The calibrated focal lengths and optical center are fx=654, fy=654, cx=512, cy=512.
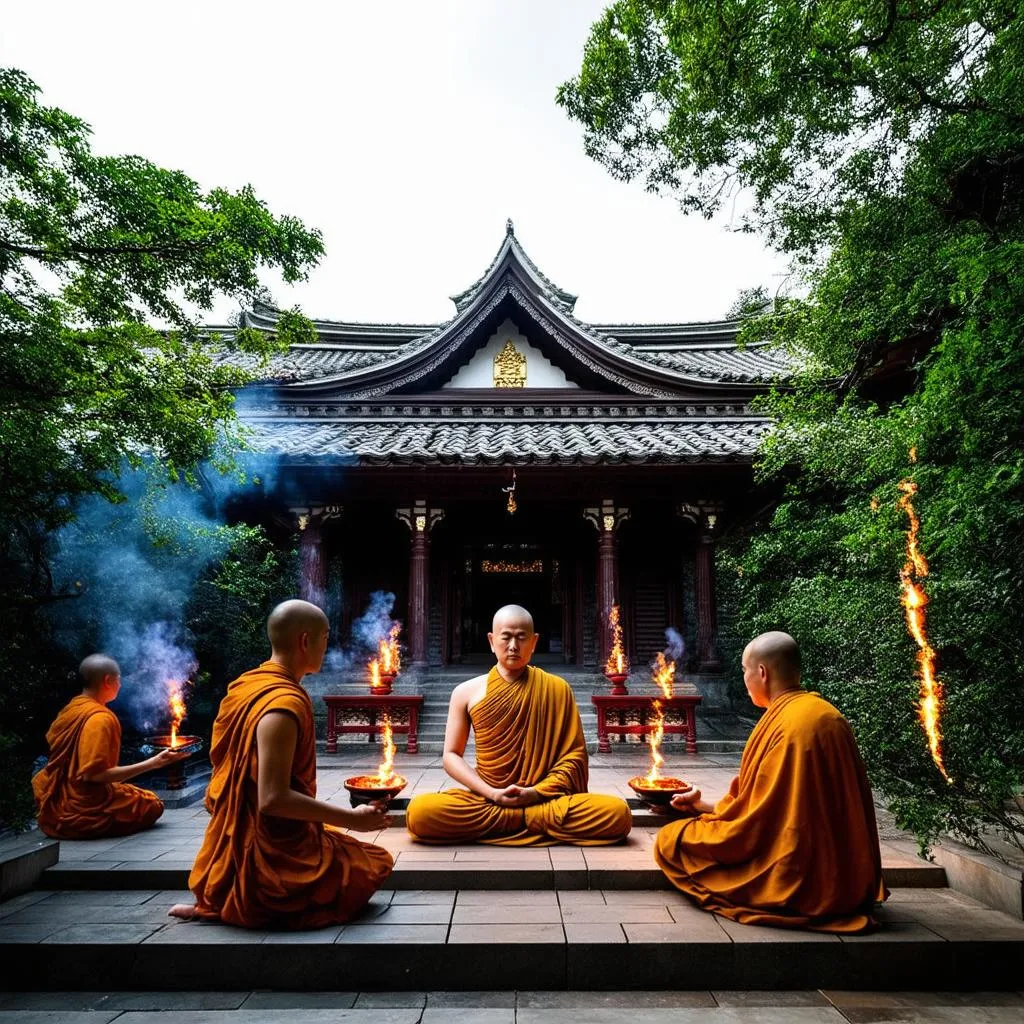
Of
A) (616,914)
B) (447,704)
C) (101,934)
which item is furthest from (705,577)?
(101,934)

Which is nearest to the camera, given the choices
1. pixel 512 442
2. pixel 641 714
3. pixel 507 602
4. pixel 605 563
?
pixel 641 714

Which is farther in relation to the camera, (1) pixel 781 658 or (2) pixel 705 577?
(2) pixel 705 577

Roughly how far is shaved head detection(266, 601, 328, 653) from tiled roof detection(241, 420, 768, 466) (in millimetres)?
6458

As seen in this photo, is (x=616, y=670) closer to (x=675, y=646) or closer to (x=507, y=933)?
(x=675, y=646)

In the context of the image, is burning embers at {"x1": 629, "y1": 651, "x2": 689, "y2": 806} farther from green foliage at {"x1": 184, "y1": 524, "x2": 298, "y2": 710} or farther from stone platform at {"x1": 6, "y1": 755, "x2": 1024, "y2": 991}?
green foliage at {"x1": 184, "y1": 524, "x2": 298, "y2": 710}

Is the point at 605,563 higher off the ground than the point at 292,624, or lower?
higher

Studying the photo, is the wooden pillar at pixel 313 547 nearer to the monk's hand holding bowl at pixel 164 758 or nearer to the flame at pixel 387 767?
the flame at pixel 387 767

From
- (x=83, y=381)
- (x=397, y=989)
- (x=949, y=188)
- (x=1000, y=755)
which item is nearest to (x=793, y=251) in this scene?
(x=949, y=188)

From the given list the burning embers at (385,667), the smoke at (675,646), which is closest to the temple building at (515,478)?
the smoke at (675,646)

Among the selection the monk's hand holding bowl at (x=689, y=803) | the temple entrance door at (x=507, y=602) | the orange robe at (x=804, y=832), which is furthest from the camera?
the temple entrance door at (x=507, y=602)

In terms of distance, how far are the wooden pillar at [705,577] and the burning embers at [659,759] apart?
0.66m

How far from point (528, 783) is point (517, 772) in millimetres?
101

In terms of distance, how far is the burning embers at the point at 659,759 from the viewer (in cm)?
428

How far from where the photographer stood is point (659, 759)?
5.80 metres
